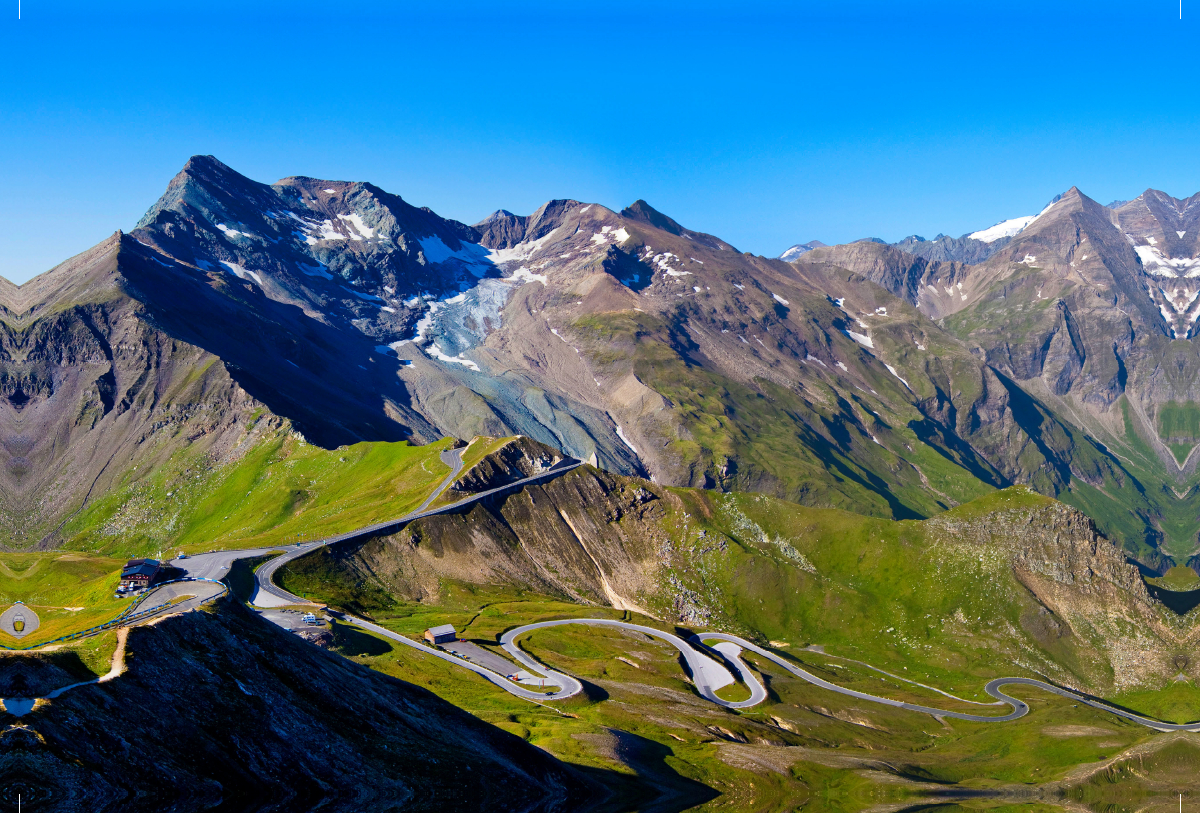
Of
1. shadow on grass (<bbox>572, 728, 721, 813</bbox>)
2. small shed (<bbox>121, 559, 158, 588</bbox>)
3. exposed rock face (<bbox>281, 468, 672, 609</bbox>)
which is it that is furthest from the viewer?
exposed rock face (<bbox>281, 468, 672, 609</bbox>)

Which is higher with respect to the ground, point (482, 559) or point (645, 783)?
point (482, 559)

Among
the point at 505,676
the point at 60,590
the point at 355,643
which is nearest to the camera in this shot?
the point at 355,643

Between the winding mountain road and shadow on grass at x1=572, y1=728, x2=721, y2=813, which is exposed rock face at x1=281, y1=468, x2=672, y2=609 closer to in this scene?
the winding mountain road

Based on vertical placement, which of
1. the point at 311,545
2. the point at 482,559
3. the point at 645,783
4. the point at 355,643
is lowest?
the point at 645,783

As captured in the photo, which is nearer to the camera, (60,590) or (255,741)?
(255,741)

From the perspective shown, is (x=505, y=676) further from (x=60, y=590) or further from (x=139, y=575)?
(x=60, y=590)

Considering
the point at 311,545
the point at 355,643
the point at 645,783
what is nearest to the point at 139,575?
the point at 355,643

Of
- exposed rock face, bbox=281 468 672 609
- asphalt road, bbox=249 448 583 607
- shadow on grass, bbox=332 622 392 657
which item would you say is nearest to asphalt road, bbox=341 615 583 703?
shadow on grass, bbox=332 622 392 657
